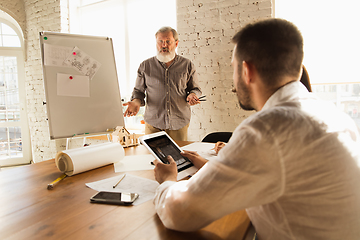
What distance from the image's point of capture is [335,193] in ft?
1.91

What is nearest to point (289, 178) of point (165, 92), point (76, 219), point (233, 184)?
point (233, 184)

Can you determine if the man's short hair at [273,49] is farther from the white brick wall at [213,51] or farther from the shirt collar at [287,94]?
the white brick wall at [213,51]

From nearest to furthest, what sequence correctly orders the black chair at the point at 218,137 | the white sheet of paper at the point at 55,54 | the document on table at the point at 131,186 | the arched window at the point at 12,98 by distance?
the document on table at the point at 131,186, the white sheet of paper at the point at 55,54, the black chair at the point at 218,137, the arched window at the point at 12,98

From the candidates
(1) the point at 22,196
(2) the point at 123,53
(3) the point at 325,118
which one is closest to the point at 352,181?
(3) the point at 325,118

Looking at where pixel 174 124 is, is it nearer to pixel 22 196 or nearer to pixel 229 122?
pixel 229 122

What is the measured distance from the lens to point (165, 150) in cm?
125

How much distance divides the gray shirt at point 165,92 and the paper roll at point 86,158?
1.37 meters

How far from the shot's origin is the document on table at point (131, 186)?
95 centimetres

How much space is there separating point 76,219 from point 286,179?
64 centimetres

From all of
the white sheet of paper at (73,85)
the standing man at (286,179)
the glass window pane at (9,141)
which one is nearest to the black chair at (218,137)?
the white sheet of paper at (73,85)

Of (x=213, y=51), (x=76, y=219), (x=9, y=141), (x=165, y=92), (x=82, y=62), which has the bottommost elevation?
(x=9, y=141)

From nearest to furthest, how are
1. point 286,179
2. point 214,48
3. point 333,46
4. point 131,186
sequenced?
point 286,179 < point 131,186 < point 333,46 < point 214,48

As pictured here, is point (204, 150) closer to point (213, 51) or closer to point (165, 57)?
point (165, 57)

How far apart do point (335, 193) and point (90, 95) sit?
2028 millimetres
